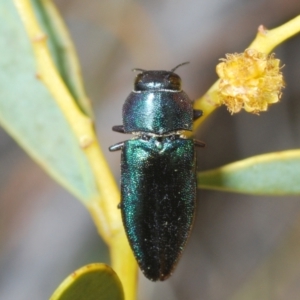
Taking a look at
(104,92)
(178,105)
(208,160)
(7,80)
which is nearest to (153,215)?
(178,105)

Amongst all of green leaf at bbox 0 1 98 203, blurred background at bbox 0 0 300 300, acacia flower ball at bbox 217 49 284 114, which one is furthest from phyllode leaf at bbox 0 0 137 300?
blurred background at bbox 0 0 300 300

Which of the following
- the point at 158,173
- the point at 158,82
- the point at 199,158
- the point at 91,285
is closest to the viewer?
the point at 91,285

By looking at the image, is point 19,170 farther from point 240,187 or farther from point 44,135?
point 240,187

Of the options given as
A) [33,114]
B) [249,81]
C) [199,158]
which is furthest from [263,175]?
[199,158]

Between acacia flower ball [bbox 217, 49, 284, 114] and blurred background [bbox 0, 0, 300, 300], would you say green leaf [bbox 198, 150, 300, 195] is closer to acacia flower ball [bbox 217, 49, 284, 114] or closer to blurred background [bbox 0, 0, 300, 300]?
acacia flower ball [bbox 217, 49, 284, 114]

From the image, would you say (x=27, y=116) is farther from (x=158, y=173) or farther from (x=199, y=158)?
(x=199, y=158)

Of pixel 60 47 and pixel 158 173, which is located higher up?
pixel 60 47
